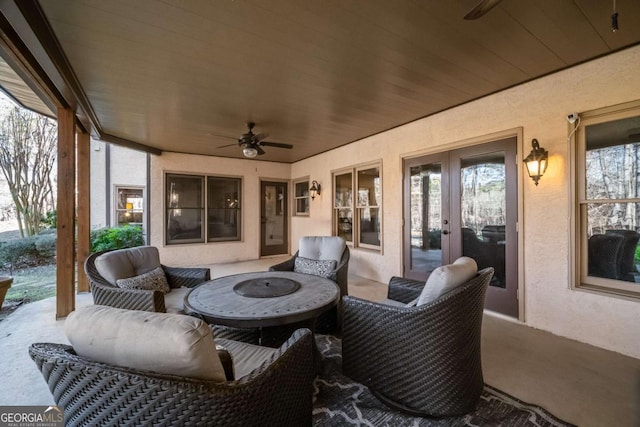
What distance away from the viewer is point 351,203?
5738 millimetres

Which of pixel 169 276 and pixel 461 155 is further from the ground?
pixel 461 155

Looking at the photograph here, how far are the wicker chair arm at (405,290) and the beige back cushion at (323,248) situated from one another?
101 centimetres

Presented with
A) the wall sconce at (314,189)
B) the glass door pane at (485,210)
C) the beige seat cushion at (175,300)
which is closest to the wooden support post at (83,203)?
the beige seat cushion at (175,300)

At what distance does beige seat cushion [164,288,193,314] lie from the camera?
7.99ft

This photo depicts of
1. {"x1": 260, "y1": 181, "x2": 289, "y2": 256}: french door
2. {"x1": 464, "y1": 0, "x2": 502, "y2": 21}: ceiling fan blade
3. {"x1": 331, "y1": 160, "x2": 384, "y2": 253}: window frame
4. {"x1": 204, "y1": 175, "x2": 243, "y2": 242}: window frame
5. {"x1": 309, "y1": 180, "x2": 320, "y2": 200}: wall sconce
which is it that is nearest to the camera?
{"x1": 464, "y1": 0, "x2": 502, "y2": 21}: ceiling fan blade

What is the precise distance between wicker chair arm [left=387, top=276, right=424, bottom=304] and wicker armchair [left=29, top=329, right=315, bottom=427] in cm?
172

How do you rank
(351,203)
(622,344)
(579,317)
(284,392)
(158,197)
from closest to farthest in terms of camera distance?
(284,392) → (622,344) → (579,317) → (351,203) → (158,197)

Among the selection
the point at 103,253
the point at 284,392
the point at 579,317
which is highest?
the point at 103,253

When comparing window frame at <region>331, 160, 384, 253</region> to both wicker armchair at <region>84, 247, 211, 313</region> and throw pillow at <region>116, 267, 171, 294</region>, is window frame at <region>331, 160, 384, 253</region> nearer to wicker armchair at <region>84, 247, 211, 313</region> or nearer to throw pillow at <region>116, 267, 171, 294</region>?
throw pillow at <region>116, 267, 171, 294</region>

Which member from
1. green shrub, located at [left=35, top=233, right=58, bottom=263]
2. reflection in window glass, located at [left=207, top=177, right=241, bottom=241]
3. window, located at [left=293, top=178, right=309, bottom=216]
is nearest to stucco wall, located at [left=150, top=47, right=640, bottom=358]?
window, located at [left=293, top=178, right=309, bottom=216]

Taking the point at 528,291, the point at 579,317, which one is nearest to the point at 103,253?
the point at 528,291

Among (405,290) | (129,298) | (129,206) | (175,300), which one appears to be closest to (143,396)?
(129,298)

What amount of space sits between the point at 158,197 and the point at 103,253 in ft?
12.2

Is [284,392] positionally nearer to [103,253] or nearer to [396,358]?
[396,358]
